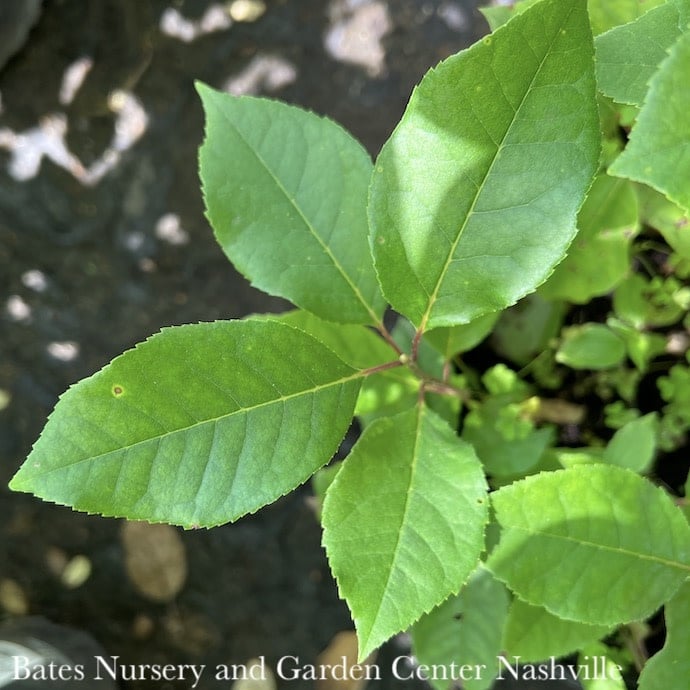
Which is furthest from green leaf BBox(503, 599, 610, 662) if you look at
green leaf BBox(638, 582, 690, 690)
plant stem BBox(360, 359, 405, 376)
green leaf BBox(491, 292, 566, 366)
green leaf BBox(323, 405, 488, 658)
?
green leaf BBox(491, 292, 566, 366)

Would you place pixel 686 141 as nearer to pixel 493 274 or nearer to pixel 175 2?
pixel 493 274

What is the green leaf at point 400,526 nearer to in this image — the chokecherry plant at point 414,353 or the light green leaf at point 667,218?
the chokecherry plant at point 414,353

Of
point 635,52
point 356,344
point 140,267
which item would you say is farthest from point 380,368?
point 140,267

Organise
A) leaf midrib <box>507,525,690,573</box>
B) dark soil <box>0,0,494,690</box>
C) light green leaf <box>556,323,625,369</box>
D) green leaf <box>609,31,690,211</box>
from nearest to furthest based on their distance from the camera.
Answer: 1. green leaf <box>609,31,690,211</box>
2. leaf midrib <box>507,525,690,573</box>
3. light green leaf <box>556,323,625,369</box>
4. dark soil <box>0,0,494,690</box>

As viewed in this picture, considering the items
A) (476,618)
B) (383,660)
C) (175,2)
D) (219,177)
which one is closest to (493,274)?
(219,177)

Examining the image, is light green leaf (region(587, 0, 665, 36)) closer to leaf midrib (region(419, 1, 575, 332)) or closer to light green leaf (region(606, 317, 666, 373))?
leaf midrib (region(419, 1, 575, 332))

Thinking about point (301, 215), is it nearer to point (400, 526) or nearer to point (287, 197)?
point (287, 197)
